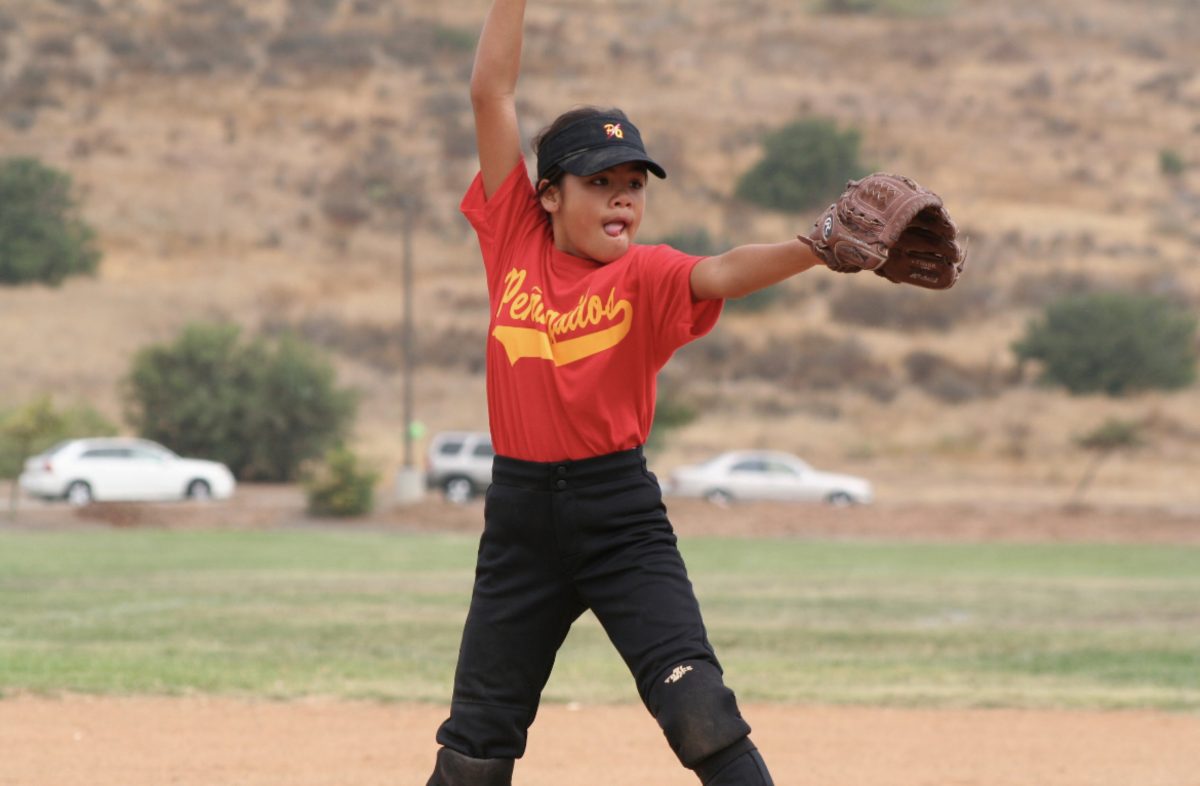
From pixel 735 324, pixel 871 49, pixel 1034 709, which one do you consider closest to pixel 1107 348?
pixel 735 324

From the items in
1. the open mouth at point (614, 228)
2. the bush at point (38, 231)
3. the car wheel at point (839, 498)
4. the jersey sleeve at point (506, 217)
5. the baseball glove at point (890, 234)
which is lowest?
the baseball glove at point (890, 234)

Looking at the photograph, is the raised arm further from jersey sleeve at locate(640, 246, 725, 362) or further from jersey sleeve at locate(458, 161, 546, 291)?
jersey sleeve at locate(640, 246, 725, 362)

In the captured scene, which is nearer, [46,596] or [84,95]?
[46,596]

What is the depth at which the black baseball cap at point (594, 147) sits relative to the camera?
4359 millimetres

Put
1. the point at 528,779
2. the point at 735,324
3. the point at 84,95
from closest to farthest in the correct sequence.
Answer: the point at 528,779, the point at 735,324, the point at 84,95

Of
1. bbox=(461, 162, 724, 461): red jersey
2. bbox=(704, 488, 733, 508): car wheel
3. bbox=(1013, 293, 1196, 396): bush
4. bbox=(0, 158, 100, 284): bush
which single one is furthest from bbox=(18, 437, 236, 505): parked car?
bbox=(461, 162, 724, 461): red jersey

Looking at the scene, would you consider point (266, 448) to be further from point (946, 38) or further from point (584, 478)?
point (946, 38)

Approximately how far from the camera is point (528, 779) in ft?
23.1

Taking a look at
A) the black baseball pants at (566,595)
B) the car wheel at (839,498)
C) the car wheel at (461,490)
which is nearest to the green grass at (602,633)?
the black baseball pants at (566,595)

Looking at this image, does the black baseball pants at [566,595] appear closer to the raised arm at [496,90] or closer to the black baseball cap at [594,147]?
the black baseball cap at [594,147]

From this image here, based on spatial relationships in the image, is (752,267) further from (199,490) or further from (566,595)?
(199,490)

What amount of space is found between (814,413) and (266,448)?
19.3m

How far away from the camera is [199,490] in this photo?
1393 inches

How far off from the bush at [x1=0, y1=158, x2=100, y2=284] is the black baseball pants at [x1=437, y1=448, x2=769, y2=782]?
184 feet
